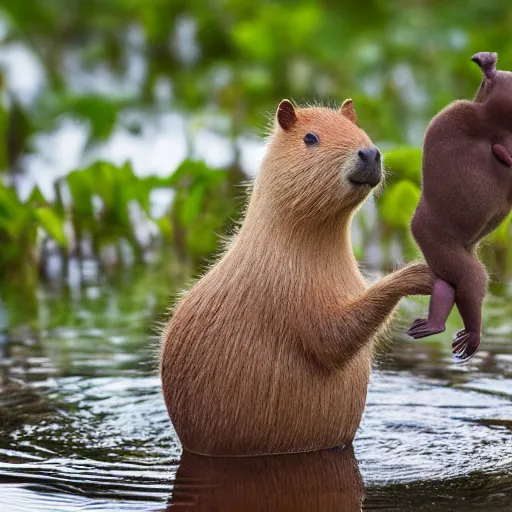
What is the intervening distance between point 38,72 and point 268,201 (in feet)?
34.0

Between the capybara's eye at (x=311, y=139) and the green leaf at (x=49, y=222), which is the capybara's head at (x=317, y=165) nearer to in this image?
the capybara's eye at (x=311, y=139)

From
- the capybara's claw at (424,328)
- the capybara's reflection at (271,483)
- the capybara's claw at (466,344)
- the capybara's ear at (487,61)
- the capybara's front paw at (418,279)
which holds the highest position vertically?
the capybara's ear at (487,61)

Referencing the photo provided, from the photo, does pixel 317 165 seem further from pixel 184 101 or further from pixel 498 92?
pixel 184 101

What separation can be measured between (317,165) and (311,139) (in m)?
0.12

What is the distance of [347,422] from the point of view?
13.9 feet

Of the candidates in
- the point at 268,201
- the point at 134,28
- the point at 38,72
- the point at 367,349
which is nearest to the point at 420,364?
the point at 367,349

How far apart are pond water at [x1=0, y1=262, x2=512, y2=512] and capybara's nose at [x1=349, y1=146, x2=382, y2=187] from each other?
0.87 meters

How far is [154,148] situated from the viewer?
11.6 metres

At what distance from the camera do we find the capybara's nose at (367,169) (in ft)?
13.1

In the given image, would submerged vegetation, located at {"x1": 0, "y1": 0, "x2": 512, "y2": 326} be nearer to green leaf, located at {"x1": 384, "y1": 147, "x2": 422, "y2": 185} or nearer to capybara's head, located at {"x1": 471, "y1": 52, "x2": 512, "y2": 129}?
green leaf, located at {"x1": 384, "y1": 147, "x2": 422, "y2": 185}

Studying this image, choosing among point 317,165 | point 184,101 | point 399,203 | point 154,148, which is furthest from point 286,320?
point 184,101

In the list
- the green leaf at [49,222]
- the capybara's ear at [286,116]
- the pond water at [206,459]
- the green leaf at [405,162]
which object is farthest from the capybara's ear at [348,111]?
the green leaf at [49,222]

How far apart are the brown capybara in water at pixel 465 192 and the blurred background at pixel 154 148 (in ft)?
1.85

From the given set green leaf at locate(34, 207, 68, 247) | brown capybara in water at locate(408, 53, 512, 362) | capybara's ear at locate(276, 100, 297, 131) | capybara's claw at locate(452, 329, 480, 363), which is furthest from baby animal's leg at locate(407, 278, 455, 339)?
green leaf at locate(34, 207, 68, 247)
